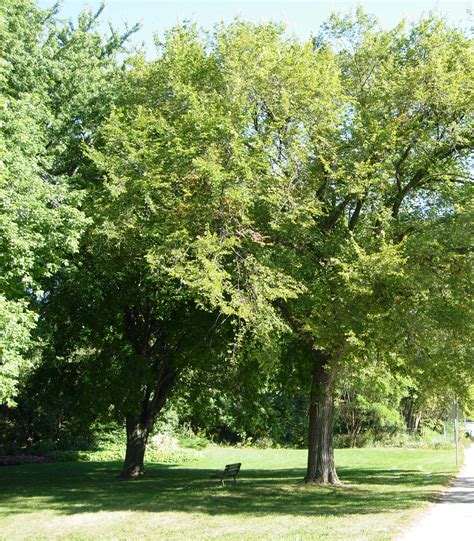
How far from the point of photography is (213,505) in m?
13.8

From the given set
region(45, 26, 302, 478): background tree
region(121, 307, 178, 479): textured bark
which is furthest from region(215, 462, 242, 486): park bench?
region(121, 307, 178, 479): textured bark

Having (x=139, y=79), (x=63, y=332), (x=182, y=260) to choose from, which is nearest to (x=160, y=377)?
(x=63, y=332)

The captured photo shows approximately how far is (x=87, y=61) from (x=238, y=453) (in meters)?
24.6

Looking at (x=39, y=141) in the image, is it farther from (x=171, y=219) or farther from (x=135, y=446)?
(x=135, y=446)

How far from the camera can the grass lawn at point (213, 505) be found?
34.1 ft

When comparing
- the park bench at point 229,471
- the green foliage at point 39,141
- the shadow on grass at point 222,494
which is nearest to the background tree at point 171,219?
the green foliage at point 39,141

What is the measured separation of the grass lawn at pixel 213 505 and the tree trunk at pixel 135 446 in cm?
63

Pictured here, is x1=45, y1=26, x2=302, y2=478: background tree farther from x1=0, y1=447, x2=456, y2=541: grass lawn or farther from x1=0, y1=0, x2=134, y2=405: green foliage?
x1=0, y1=447, x2=456, y2=541: grass lawn

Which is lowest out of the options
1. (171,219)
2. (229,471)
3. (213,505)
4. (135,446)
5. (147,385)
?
(213,505)

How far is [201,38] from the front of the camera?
19047 millimetres

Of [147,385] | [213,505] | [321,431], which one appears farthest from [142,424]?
[213,505]

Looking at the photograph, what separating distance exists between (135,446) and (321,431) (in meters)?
7.70

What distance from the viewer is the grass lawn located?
10.4 m

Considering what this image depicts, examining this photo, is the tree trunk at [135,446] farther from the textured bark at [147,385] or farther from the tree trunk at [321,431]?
the tree trunk at [321,431]
